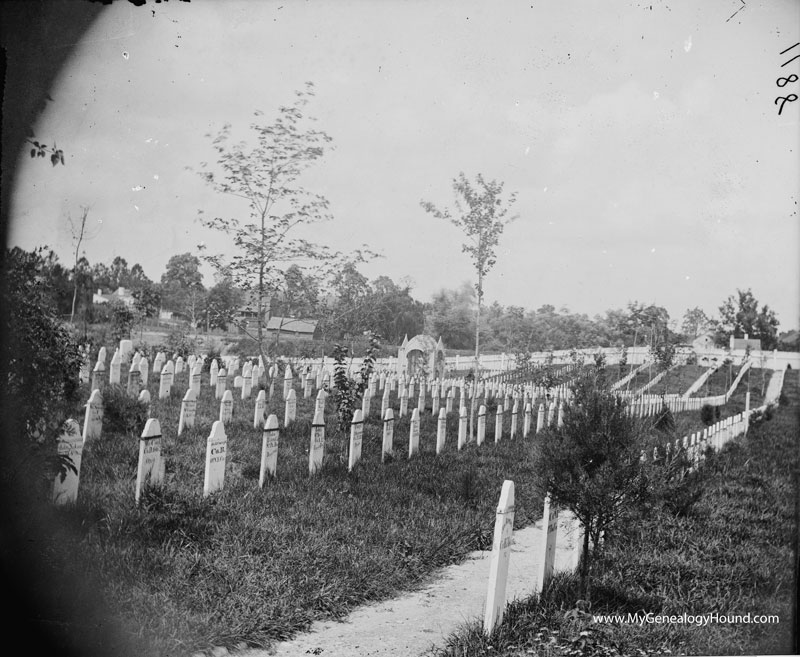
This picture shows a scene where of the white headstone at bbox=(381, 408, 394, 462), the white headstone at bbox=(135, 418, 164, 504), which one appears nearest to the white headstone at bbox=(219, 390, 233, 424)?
the white headstone at bbox=(381, 408, 394, 462)

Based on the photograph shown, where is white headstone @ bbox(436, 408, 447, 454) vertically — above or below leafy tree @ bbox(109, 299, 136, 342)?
below

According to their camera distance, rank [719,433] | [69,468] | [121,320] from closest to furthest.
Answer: [69,468] → [121,320] → [719,433]

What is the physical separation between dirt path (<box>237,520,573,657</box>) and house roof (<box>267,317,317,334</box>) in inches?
109

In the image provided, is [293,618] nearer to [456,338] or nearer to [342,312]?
[342,312]

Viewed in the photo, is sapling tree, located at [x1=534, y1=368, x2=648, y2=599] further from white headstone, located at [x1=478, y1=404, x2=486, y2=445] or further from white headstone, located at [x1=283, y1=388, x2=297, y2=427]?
white headstone, located at [x1=478, y1=404, x2=486, y2=445]

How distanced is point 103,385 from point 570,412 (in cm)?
585

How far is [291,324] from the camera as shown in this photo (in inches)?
245

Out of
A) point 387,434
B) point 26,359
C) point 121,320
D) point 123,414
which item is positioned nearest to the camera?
point 26,359

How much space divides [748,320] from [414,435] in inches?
158

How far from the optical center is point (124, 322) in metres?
6.93

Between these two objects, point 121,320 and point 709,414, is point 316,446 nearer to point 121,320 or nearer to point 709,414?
point 121,320

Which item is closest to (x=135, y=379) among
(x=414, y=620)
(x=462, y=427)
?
(x=462, y=427)

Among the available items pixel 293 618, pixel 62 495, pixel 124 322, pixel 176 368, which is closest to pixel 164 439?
pixel 124 322

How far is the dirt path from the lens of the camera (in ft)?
10.8
